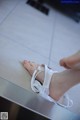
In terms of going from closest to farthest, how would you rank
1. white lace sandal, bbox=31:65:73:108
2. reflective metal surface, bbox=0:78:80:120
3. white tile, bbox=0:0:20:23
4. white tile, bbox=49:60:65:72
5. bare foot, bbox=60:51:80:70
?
reflective metal surface, bbox=0:78:80:120
bare foot, bbox=60:51:80:70
white lace sandal, bbox=31:65:73:108
white tile, bbox=49:60:65:72
white tile, bbox=0:0:20:23

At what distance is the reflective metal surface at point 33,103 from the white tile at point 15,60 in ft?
1.42

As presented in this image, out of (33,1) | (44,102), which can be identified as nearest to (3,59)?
(44,102)

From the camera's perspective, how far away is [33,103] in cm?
62

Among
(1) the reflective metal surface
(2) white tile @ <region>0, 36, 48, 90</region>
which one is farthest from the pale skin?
(1) the reflective metal surface

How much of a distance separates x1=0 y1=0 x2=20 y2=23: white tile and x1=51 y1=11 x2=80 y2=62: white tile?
0.42 metres

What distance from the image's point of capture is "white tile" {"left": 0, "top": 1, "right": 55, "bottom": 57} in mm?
1484

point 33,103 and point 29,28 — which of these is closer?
point 33,103

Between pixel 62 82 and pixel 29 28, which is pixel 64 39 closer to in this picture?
pixel 29 28

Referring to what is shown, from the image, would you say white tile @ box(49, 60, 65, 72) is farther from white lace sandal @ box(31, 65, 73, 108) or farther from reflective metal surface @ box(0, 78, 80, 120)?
reflective metal surface @ box(0, 78, 80, 120)

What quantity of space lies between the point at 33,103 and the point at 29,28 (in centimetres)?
113

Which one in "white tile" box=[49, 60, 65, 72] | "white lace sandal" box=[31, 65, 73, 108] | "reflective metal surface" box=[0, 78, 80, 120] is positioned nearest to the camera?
"reflective metal surface" box=[0, 78, 80, 120]

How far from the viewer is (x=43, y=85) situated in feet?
3.49

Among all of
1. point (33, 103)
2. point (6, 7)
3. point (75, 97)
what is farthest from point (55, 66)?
point (33, 103)

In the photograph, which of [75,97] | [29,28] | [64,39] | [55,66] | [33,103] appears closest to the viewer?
[33,103]
